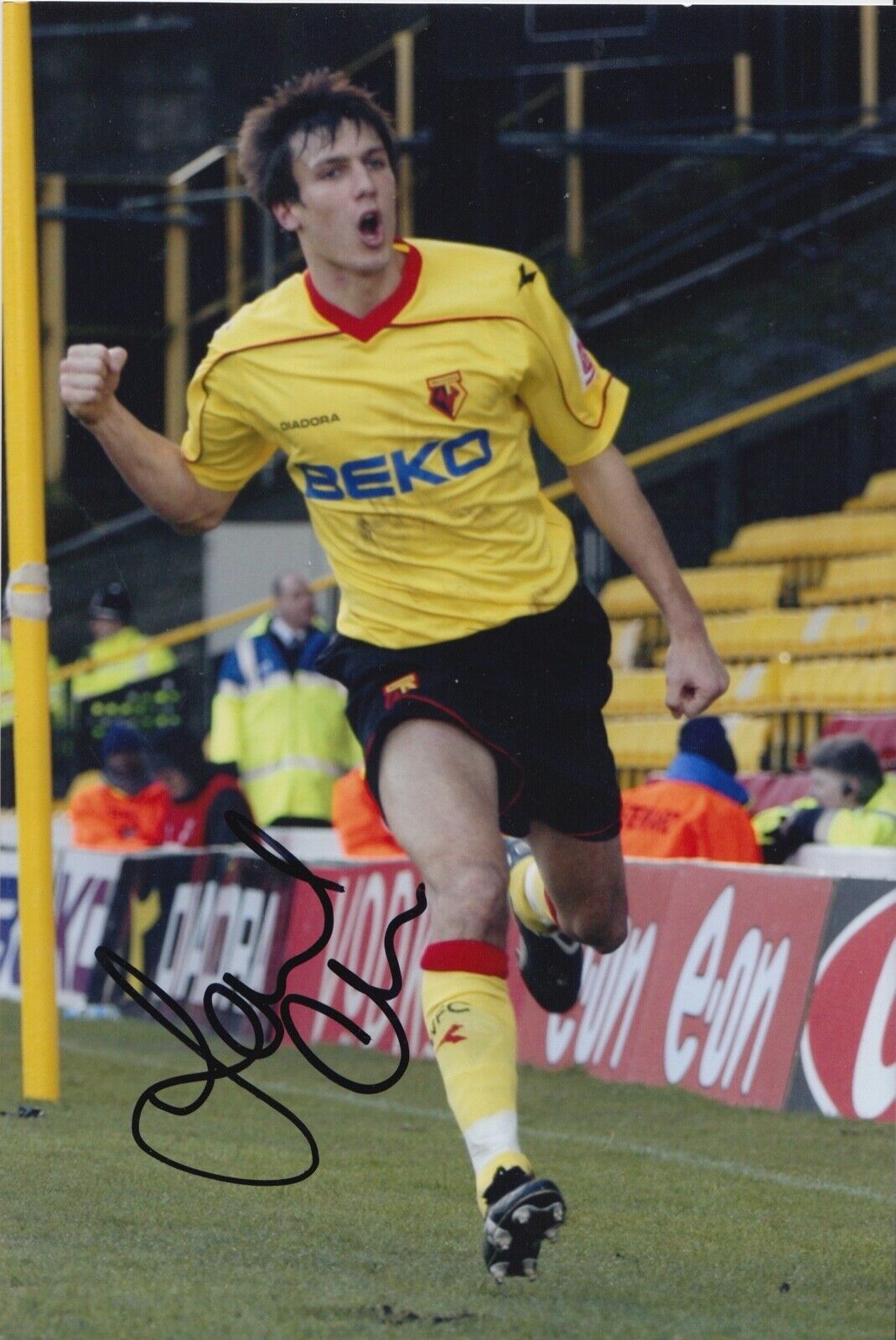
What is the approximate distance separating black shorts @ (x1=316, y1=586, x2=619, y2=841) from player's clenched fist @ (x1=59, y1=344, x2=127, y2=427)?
68 centimetres

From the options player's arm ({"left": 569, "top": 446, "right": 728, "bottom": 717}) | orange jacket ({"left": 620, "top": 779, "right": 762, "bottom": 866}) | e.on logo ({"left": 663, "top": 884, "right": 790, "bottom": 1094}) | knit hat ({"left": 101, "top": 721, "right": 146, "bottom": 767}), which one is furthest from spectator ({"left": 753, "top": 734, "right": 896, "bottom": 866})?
player's arm ({"left": 569, "top": 446, "right": 728, "bottom": 717})

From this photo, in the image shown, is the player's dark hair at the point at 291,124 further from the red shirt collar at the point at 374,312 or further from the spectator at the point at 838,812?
the spectator at the point at 838,812

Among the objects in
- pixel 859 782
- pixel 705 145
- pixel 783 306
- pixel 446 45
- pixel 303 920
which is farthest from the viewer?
pixel 783 306

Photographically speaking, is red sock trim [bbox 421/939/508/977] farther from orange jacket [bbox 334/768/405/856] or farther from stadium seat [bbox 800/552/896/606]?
stadium seat [bbox 800/552/896/606]

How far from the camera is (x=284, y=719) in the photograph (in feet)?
29.4

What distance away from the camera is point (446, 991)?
149 inches

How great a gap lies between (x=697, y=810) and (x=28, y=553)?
7.96ft

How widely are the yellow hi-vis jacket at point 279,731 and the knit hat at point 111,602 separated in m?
0.80

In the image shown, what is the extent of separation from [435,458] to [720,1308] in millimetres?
1574

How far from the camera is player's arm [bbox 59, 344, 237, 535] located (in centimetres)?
407

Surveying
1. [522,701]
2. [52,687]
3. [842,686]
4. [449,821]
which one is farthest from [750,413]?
[449,821]

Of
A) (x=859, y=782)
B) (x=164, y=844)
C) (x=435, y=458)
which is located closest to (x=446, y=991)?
(x=435, y=458)

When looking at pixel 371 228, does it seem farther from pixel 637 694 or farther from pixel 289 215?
pixel 637 694

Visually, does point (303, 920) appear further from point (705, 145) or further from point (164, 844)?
point (705, 145)
